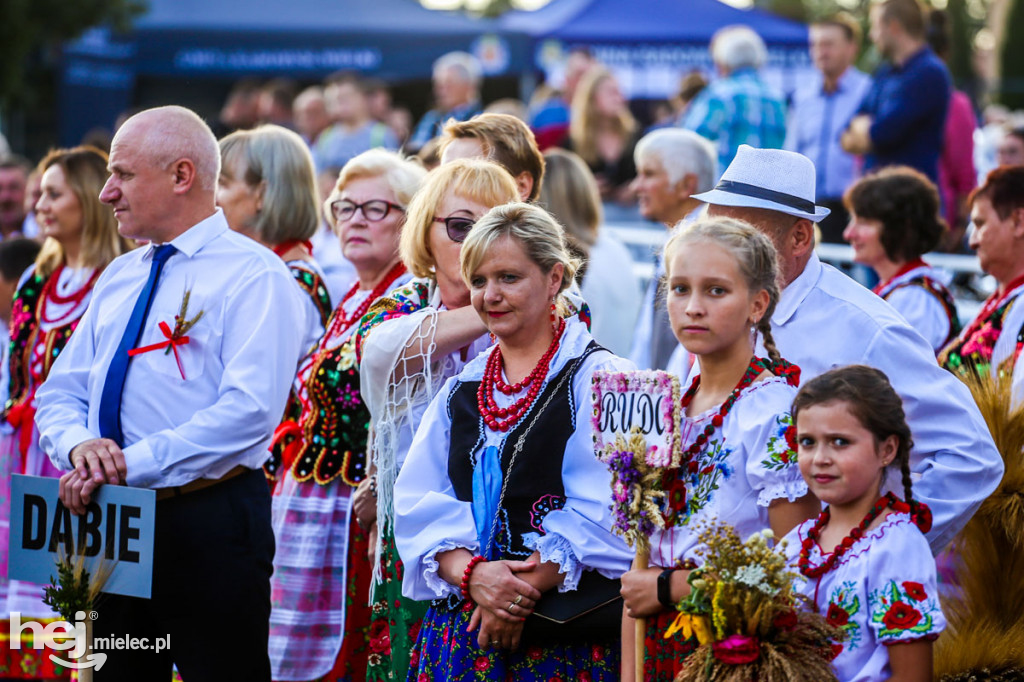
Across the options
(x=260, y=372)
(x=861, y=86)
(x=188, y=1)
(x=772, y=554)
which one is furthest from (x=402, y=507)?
(x=188, y=1)

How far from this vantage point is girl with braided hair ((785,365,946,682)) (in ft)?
9.90

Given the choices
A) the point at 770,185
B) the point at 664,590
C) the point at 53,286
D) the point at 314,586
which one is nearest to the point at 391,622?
the point at 314,586

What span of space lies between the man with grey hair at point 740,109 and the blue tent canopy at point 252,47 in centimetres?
771

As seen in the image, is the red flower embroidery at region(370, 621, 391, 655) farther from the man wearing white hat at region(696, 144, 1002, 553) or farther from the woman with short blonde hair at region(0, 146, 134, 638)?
the woman with short blonde hair at region(0, 146, 134, 638)

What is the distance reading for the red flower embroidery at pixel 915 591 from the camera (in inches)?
119

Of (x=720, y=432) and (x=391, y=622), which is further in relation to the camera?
(x=391, y=622)

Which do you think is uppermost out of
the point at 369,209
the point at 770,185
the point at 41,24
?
the point at 41,24

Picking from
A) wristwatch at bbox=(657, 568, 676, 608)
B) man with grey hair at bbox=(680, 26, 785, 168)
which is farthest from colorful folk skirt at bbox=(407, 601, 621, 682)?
man with grey hair at bbox=(680, 26, 785, 168)

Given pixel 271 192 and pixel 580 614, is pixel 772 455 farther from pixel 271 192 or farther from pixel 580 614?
pixel 271 192

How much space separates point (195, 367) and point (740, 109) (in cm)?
550

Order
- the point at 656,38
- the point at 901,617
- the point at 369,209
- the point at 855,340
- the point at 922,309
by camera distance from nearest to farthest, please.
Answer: the point at 901,617
the point at 855,340
the point at 369,209
the point at 922,309
the point at 656,38

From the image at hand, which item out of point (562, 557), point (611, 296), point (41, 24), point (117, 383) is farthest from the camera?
point (41, 24)

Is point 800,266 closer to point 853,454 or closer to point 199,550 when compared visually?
point 853,454

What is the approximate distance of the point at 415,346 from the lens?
402 cm
